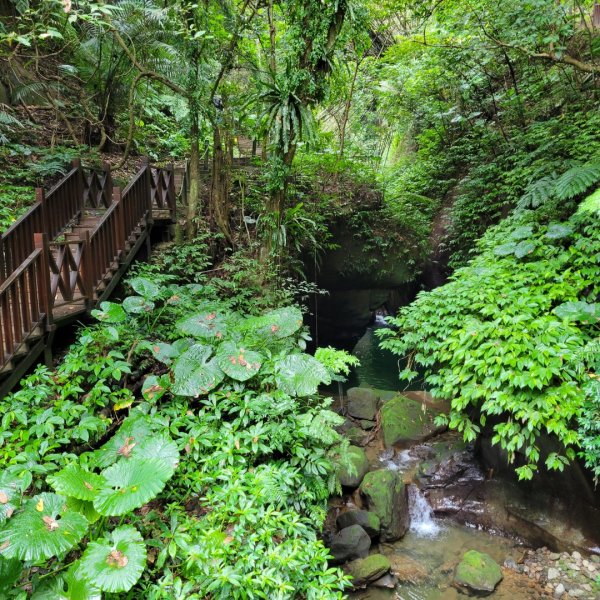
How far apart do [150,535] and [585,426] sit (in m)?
4.12

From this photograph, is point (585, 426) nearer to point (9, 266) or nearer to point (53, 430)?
point (53, 430)

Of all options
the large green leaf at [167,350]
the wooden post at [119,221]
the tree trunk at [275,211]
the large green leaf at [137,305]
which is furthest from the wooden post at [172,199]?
the large green leaf at [167,350]

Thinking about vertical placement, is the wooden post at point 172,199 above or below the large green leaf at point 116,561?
above

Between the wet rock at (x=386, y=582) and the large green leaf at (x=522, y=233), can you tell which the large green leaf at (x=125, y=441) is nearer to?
the wet rock at (x=386, y=582)

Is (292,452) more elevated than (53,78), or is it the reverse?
(53,78)

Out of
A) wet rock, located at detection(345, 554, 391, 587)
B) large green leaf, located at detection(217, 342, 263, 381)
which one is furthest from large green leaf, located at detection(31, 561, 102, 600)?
wet rock, located at detection(345, 554, 391, 587)

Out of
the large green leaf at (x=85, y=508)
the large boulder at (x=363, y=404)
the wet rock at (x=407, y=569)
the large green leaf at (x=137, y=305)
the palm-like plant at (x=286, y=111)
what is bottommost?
the wet rock at (x=407, y=569)

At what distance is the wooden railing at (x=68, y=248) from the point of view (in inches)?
163

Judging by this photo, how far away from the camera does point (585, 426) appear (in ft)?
13.2

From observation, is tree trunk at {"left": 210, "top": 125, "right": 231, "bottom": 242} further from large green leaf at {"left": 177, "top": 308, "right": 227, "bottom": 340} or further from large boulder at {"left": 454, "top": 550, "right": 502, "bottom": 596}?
large boulder at {"left": 454, "top": 550, "right": 502, "bottom": 596}

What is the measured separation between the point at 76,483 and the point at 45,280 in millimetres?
2668

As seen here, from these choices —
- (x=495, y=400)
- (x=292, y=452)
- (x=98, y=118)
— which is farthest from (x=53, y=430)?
(x=98, y=118)

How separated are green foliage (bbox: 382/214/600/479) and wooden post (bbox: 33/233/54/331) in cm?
433

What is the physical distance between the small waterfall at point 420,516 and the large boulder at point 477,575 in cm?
81
